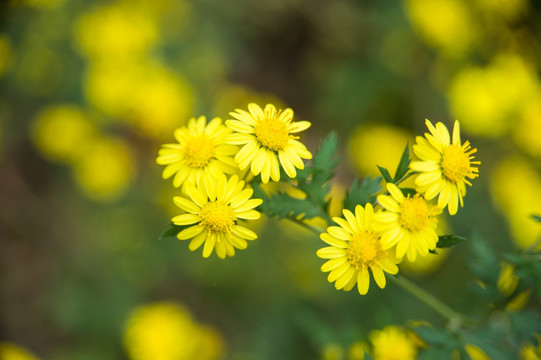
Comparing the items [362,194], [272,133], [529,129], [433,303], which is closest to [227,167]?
[272,133]

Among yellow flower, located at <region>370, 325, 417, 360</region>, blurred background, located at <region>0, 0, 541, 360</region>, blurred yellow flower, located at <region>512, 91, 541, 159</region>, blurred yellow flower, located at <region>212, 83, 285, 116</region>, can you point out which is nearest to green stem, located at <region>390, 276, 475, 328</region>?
yellow flower, located at <region>370, 325, 417, 360</region>

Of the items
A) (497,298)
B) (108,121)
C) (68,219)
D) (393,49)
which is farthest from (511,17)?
(68,219)

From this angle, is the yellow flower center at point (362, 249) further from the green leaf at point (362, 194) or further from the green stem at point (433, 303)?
the green stem at point (433, 303)

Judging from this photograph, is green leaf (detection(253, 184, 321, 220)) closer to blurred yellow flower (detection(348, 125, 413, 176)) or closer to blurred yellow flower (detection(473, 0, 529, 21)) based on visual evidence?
blurred yellow flower (detection(348, 125, 413, 176))

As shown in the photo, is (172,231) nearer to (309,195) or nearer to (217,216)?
(217,216)

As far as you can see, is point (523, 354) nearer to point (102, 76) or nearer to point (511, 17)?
point (511, 17)
